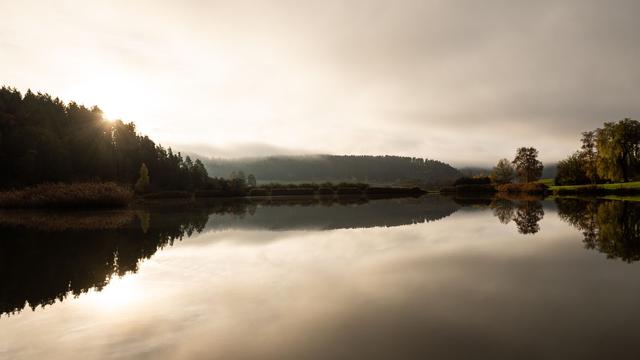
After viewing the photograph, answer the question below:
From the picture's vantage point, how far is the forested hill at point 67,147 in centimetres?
7112

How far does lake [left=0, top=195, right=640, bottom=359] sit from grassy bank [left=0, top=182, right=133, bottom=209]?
81.3 ft

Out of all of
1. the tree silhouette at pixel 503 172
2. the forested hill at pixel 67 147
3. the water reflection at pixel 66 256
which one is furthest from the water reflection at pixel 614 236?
the tree silhouette at pixel 503 172

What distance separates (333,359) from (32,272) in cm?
1104

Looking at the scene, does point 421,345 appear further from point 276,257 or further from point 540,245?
point 540,245

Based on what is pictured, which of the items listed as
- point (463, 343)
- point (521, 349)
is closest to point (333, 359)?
point (463, 343)

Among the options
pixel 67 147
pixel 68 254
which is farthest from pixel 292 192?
pixel 68 254

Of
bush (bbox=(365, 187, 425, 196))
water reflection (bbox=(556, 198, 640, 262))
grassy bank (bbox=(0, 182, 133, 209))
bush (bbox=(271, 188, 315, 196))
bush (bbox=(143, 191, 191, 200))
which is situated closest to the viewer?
water reflection (bbox=(556, 198, 640, 262))

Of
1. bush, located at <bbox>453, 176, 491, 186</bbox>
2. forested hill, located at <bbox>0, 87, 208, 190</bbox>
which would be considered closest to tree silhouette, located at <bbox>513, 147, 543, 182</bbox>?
bush, located at <bbox>453, 176, 491, 186</bbox>

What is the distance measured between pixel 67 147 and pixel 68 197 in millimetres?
46917

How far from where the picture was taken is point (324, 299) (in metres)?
8.95

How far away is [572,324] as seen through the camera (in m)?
7.00

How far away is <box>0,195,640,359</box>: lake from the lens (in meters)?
6.31

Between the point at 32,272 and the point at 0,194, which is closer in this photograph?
the point at 32,272

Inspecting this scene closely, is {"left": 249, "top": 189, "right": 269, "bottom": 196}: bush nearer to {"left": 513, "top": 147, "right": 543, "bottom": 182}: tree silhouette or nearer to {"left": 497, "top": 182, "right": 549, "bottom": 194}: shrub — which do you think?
{"left": 497, "top": 182, "right": 549, "bottom": 194}: shrub
